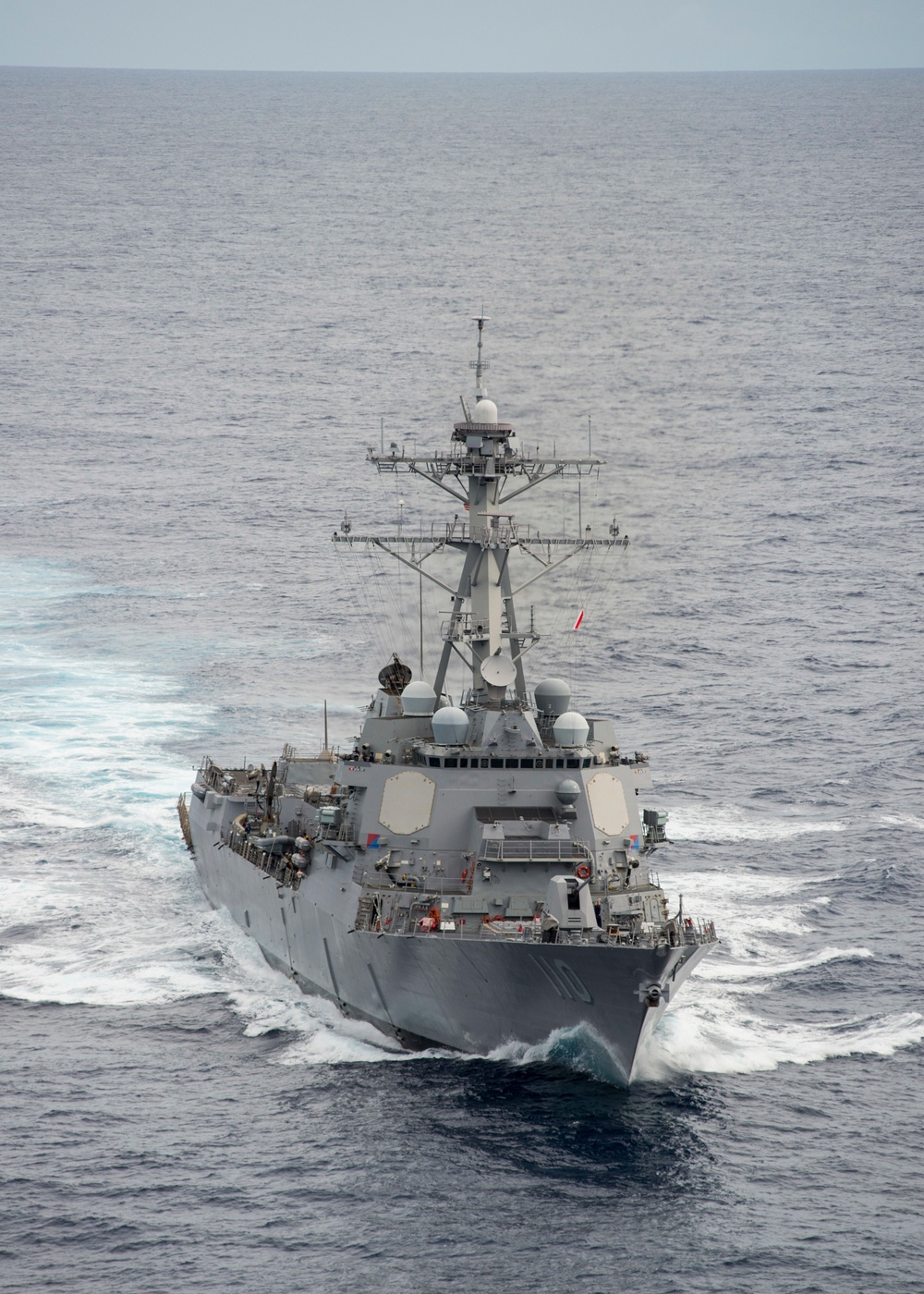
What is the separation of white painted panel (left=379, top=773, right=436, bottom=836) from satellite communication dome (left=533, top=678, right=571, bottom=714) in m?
3.77

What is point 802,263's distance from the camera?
121 m

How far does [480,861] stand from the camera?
34.9 metres

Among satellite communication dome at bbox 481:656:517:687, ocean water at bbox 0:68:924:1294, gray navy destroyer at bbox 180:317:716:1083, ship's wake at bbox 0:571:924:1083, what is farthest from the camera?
satellite communication dome at bbox 481:656:517:687

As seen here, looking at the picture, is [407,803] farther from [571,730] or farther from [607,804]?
[607,804]

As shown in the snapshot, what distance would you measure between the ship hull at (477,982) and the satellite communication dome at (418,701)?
168 inches

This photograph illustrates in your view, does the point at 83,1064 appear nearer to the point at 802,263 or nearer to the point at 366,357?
the point at 366,357

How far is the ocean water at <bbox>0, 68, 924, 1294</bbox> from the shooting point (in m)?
27.6

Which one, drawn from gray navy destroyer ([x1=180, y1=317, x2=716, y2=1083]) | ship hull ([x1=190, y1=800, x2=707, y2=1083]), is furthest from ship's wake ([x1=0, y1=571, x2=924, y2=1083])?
gray navy destroyer ([x1=180, y1=317, x2=716, y2=1083])

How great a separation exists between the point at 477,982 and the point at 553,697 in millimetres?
8054

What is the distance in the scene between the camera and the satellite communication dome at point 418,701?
3906cm

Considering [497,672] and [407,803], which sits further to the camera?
[497,672]

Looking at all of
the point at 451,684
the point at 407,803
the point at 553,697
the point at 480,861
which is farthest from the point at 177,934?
the point at 451,684

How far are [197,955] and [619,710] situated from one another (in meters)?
20.1

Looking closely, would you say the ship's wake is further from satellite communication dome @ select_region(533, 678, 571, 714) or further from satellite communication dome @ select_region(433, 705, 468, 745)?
satellite communication dome @ select_region(533, 678, 571, 714)
